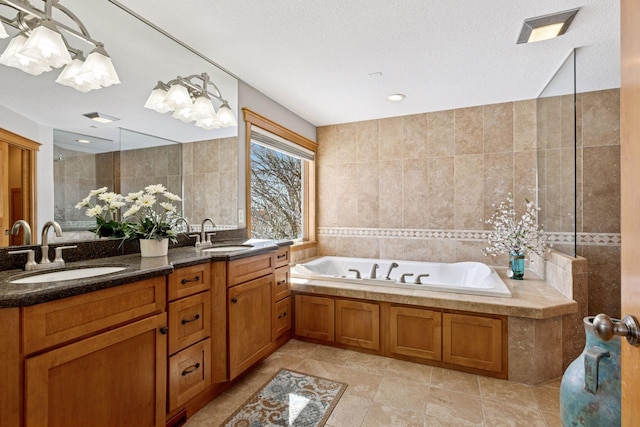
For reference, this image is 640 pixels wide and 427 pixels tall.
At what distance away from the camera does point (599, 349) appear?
1123 mm

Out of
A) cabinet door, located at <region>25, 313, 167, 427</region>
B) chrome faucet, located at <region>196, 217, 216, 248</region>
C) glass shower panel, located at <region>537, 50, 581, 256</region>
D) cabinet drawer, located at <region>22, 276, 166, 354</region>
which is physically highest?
glass shower panel, located at <region>537, 50, 581, 256</region>

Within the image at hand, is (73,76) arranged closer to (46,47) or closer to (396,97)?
(46,47)

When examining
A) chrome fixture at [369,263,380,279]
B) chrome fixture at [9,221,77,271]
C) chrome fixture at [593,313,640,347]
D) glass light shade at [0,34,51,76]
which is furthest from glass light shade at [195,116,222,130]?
chrome fixture at [593,313,640,347]

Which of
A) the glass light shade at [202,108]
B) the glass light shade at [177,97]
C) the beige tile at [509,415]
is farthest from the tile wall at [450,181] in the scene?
the glass light shade at [177,97]

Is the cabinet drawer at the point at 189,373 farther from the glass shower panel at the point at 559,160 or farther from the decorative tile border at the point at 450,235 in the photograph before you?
the glass shower panel at the point at 559,160

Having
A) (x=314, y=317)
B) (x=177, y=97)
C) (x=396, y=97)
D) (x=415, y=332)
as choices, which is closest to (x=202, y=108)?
(x=177, y=97)

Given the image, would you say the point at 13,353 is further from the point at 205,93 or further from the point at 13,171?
the point at 205,93

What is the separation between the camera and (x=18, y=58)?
1.42m

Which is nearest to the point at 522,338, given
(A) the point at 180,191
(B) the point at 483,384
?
(B) the point at 483,384

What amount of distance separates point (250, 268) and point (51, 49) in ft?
5.13

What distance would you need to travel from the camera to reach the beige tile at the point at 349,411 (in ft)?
5.85

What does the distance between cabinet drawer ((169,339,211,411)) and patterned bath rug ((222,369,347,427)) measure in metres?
0.27

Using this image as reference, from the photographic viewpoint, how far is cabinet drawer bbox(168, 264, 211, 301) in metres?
1.62

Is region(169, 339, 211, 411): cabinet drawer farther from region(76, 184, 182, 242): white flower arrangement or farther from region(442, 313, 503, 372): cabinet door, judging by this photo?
region(442, 313, 503, 372): cabinet door
